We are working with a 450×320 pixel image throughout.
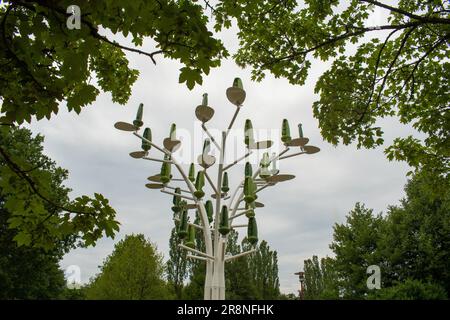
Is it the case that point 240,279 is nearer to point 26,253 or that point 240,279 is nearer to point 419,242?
A: point 419,242

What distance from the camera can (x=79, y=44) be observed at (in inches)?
93.3

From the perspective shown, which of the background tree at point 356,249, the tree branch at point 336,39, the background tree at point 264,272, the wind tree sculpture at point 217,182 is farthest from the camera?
the background tree at point 264,272

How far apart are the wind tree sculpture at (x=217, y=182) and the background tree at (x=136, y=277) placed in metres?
11.9

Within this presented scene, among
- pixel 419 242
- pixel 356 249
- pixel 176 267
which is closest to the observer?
pixel 419 242

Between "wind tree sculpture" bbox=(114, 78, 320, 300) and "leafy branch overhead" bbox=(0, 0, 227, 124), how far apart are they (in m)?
8.71

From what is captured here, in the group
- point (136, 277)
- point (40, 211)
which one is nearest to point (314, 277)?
point (136, 277)

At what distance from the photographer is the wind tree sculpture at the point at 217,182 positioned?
11.6 metres

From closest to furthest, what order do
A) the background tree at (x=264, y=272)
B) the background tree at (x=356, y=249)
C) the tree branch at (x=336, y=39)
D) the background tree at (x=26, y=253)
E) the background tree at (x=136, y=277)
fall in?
the tree branch at (x=336, y=39) < the background tree at (x=26, y=253) < the background tree at (x=136, y=277) < the background tree at (x=356, y=249) < the background tree at (x=264, y=272)

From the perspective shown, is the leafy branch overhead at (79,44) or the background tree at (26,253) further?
the background tree at (26,253)

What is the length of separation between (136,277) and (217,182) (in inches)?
548

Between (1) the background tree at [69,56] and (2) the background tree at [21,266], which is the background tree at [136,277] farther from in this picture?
(1) the background tree at [69,56]

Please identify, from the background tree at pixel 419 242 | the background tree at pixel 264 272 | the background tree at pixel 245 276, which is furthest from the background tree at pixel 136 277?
the background tree at pixel 419 242

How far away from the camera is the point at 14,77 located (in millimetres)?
2941

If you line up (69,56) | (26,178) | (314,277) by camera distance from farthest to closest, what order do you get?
(314,277)
(26,178)
(69,56)
